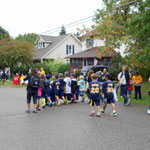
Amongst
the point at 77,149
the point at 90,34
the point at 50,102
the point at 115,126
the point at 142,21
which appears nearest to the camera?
the point at 77,149

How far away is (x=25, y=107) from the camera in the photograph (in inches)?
446

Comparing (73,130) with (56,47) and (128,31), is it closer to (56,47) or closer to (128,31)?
(128,31)

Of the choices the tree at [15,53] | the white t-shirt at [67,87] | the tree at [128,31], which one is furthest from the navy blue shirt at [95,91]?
the tree at [15,53]

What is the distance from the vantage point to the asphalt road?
5734mm

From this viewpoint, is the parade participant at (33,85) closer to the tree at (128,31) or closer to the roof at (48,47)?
the tree at (128,31)

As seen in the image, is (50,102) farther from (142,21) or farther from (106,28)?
(106,28)

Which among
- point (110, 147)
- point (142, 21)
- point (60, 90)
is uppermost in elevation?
point (142, 21)

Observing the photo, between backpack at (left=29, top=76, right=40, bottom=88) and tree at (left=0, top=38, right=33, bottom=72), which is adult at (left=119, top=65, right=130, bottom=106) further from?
tree at (left=0, top=38, right=33, bottom=72)

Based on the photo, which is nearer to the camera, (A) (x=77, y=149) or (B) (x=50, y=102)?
(A) (x=77, y=149)

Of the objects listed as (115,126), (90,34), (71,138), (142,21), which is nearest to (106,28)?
(90,34)

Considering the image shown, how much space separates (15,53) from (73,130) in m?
27.3

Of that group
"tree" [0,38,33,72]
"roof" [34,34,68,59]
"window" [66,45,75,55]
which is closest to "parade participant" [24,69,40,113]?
"tree" [0,38,33,72]

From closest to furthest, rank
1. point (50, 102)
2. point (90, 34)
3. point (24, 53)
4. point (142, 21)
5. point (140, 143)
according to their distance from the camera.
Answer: point (140, 143) < point (50, 102) < point (142, 21) < point (90, 34) < point (24, 53)

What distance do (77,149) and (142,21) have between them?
29.8 ft
